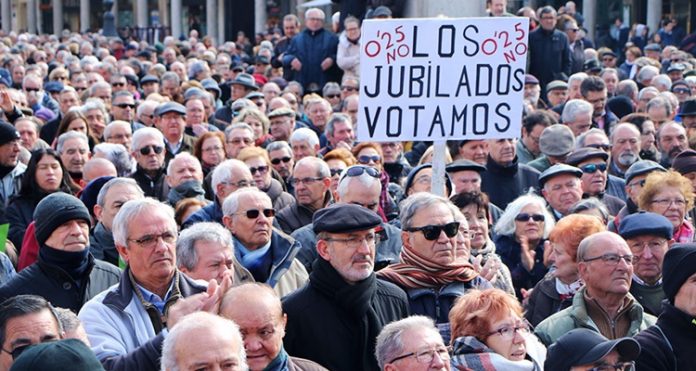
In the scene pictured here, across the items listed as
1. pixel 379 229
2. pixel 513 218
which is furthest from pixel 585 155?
pixel 379 229

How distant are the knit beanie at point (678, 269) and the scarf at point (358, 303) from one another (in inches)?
52.3

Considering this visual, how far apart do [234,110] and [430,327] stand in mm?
9877

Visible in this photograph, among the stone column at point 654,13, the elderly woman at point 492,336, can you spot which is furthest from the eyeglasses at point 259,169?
the stone column at point 654,13

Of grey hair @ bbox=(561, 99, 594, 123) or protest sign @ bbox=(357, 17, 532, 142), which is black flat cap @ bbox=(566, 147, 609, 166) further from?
grey hair @ bbox=(561, 99, 594, 123)

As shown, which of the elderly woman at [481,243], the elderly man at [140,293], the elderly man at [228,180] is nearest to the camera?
the elderly man at [140,293]

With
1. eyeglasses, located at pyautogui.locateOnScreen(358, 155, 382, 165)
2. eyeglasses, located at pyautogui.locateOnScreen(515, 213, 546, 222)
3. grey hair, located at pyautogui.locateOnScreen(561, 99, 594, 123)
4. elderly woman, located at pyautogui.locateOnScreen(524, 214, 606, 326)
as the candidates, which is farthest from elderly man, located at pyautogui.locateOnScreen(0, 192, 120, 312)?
grey hair, located at pyautogui.locateOnScreen(561, 99, 594, 123)

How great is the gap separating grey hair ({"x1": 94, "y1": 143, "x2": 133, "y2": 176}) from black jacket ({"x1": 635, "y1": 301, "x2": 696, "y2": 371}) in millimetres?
5491

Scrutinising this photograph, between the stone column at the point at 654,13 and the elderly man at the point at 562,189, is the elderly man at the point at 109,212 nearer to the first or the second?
the elderly man at the point at 562,189

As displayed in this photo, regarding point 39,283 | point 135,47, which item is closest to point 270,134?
point 39,283

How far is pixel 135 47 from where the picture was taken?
99.2 ft

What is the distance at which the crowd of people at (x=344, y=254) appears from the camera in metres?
5.59

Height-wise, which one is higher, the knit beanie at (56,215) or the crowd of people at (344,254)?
the knit beanie at (56,215)

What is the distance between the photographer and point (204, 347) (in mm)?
4918

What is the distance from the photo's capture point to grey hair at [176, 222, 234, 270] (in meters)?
6.62
